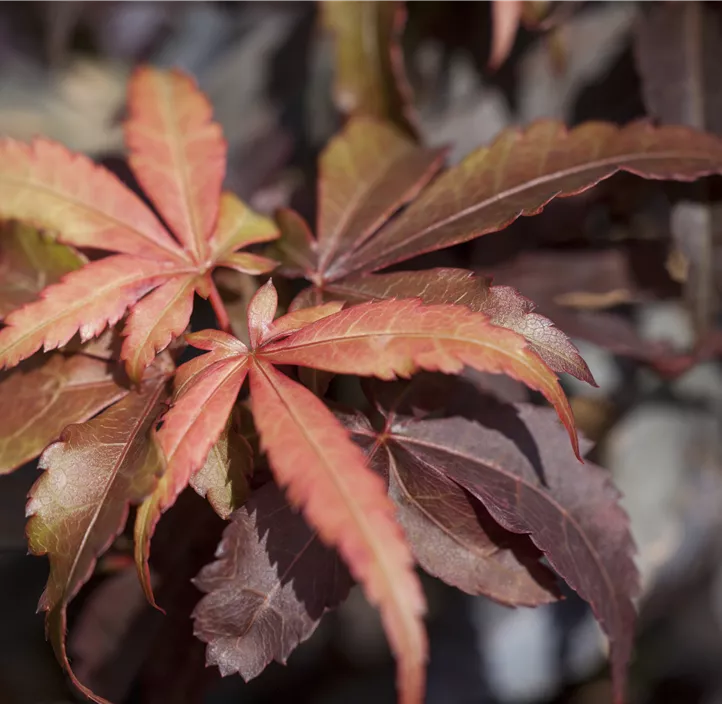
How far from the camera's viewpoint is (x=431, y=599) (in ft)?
3.51

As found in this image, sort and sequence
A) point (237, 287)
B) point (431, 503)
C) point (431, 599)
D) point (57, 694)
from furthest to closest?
point (431, 599)
point (57, 694)
point (237, 287)
point (431, 503)

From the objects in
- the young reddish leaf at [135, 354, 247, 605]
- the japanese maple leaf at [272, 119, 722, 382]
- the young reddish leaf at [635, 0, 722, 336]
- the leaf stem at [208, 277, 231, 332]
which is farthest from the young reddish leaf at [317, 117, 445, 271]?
the young reddish leaf at [635, 0, 722, 336]

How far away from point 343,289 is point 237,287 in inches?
6.1

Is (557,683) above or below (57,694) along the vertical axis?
below

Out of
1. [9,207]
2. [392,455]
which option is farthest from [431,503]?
[9,207]

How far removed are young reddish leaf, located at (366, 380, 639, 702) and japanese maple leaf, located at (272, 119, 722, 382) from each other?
5.8 inches

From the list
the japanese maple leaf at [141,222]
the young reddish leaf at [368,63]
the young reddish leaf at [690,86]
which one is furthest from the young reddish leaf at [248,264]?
the young reddish leaf at [690,86]

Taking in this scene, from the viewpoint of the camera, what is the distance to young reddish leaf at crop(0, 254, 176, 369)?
1.80 ft

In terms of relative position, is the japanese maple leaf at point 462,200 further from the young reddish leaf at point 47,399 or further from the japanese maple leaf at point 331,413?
the young reddish leaf at point 47,399

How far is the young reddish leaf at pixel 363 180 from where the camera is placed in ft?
2.32

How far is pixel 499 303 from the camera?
1.78 feet

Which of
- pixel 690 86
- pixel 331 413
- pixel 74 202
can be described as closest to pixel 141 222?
pixel 74 202

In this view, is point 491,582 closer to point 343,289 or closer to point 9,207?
point 343,289

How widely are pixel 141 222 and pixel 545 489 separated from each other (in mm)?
482
